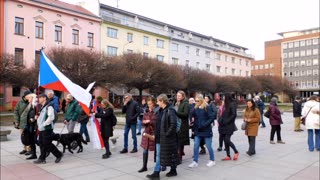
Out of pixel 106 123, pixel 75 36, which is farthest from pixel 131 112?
pixel 75 36

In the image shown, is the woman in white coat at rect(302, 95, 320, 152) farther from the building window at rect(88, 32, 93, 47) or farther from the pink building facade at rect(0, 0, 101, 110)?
the building window at rect(88, 32, 93, 47)

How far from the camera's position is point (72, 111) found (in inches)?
400

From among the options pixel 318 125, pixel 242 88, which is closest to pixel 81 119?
pixel 318 125

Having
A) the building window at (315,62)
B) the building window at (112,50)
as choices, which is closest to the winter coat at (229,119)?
the building window at (112,50)

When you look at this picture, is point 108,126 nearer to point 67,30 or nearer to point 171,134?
point 171,134

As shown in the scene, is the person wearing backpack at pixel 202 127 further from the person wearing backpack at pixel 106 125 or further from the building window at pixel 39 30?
the building window at pixel 39 30

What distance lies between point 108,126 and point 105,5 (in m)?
40.3

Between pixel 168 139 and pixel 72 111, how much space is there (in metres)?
4.70

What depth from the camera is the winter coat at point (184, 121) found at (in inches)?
297

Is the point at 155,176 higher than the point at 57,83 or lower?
lower

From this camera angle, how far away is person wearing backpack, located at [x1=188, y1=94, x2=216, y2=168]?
25.3 ft

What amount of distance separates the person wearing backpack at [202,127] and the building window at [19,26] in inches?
1306

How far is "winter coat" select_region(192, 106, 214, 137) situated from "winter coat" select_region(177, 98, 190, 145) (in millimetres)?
231

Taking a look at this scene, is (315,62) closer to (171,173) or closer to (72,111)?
(72,111)
